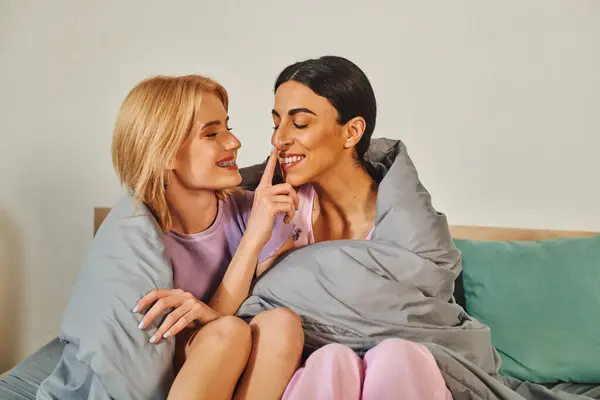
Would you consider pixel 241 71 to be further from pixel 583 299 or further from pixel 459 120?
pixel 583 299

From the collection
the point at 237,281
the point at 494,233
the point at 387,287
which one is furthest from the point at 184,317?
the point at 494,233

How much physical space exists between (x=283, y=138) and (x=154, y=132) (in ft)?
0.78

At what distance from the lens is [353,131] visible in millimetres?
1119

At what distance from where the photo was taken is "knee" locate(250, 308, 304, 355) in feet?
2.88

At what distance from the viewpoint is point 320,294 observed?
103 cm

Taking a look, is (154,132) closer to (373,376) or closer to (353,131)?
(353,131)

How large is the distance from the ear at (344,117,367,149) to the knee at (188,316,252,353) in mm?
430

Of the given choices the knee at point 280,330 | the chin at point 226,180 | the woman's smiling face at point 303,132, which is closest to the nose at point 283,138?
the woman's smiling face at point 303,132

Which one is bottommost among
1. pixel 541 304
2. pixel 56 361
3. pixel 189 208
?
pixel 56 361

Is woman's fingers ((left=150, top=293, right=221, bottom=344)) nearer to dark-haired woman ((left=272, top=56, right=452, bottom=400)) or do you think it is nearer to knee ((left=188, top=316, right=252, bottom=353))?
knee ((left=188, top=316, right=252, bottom=353))

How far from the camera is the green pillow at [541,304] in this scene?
1243mm

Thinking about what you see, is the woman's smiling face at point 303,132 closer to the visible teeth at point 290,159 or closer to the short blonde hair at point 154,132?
the visible teeth at point 290,159

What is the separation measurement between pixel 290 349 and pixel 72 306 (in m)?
0.39

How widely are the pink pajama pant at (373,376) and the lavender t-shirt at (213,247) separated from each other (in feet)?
1.00
